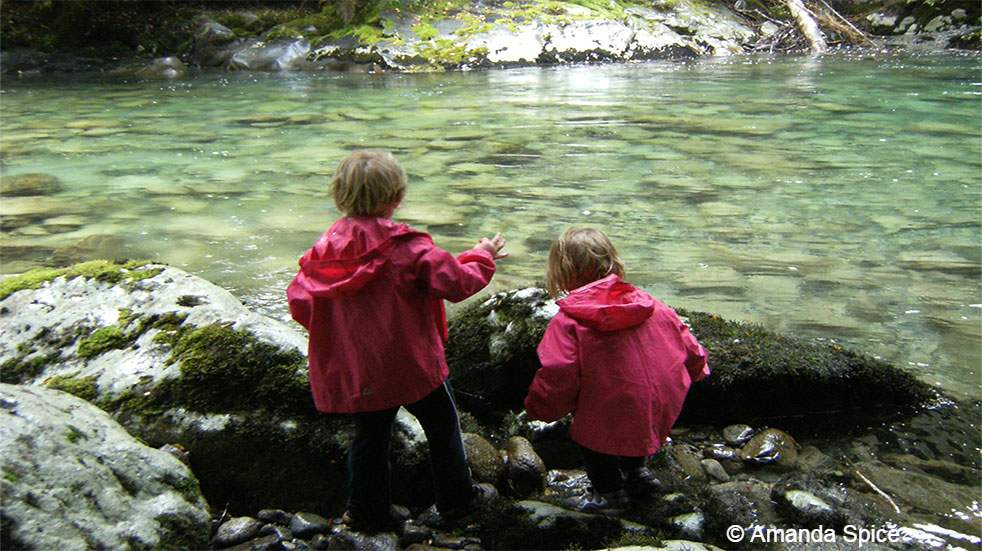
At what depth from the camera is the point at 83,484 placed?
2.25m

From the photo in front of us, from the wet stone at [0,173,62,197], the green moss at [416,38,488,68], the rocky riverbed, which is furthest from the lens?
the green moss at [416,38,488,68]

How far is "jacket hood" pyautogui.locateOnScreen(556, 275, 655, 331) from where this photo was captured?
109 inches

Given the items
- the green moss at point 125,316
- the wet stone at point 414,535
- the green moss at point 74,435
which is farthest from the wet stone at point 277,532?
the green moss at point 125,316

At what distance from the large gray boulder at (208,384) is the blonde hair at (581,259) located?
874mm

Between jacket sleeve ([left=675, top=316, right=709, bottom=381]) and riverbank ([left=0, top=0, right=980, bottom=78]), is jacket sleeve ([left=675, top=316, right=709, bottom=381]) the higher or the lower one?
the lower one

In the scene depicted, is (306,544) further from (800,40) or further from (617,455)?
(800,40)

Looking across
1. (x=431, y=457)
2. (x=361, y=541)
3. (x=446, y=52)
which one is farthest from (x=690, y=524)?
(x=446, y=52)

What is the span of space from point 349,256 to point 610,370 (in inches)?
40.0

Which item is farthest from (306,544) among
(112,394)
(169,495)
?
(112,394)

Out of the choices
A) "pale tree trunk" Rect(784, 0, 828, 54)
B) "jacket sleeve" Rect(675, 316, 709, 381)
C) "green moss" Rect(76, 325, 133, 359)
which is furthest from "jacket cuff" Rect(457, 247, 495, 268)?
"pale tree trunk" Rect(784, 0, 828, 54)

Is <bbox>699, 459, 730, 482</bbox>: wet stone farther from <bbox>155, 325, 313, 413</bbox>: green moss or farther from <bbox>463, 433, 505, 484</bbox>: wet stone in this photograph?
<bbox>155, 325, 313, 413</bbox>: green moss

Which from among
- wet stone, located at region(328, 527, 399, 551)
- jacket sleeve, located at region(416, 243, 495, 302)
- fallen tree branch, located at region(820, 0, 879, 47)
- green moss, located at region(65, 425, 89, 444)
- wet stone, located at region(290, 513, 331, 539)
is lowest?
wet stone, located at region(328, 527, 399, 551)

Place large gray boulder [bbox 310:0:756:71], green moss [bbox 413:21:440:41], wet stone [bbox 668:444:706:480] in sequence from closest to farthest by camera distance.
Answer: wet stone [bbox 668:444:706:480], large gray boulder [bbox 310:0:756:71], green moss [bbox 413:21:440:41]

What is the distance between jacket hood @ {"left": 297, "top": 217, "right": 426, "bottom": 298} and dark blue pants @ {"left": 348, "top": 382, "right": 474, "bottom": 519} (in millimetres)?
496
